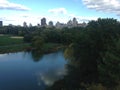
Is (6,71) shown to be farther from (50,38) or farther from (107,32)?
(50,38)

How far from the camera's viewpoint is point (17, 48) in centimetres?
7038

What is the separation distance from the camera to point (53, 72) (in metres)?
36.6

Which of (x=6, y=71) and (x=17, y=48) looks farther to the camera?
(x=17, y=48)

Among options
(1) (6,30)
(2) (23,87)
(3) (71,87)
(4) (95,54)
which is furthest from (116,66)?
(1) (6,30)

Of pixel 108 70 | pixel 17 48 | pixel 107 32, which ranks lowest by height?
pixel 17 48

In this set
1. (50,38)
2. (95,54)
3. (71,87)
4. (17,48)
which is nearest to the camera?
(71,87)

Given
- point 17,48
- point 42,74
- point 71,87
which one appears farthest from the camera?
point 17,48

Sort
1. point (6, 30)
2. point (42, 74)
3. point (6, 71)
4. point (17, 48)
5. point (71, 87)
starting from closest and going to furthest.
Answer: point (71, 87)
point (42, 74)
point (6, 71)
point (17, 48)
point (6, 30)

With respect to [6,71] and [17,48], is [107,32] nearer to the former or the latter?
[6,71]

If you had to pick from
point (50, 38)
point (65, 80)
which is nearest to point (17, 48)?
point (50, 38)

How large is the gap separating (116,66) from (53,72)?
52.5 feet

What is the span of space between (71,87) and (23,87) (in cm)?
553

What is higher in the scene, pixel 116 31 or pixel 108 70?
pixel 116 31

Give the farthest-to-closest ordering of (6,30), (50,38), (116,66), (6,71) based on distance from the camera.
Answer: (6,30) < (50,38) < (6,71) < (116,66)
